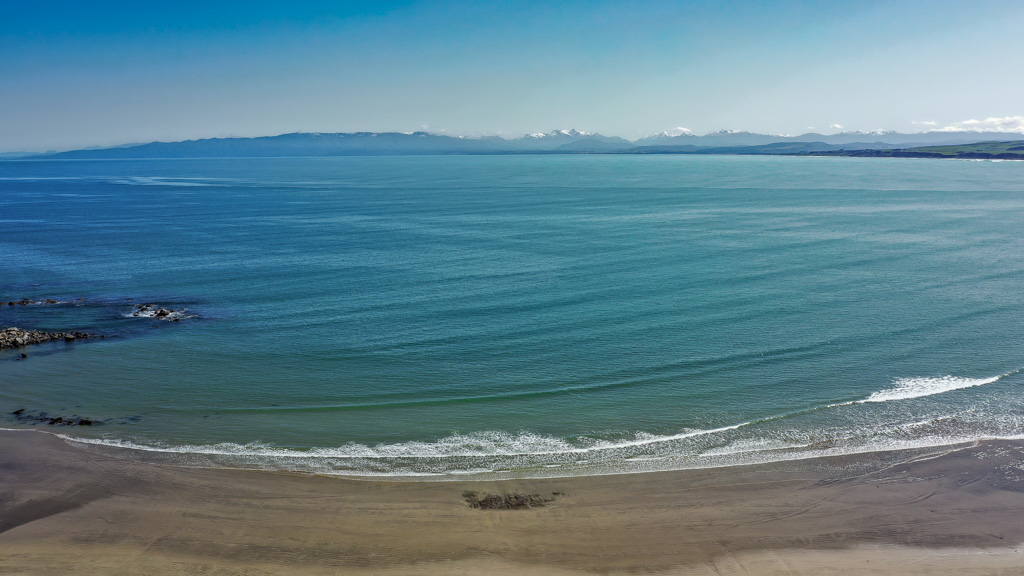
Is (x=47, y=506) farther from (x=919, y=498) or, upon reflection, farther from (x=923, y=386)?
(x=923, y=386)

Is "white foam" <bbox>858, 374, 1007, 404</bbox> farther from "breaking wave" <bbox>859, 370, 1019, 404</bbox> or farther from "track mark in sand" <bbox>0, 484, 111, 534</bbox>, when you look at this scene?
"track mark in sand" <bbox>0, 484, 111, 534</bbox>

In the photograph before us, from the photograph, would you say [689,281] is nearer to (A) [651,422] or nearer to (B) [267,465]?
(A) [651,422]

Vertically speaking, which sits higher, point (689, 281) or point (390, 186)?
point (390, 186)

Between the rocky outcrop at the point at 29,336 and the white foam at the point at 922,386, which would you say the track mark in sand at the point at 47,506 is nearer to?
the rocky outcrop at the point at 29,336

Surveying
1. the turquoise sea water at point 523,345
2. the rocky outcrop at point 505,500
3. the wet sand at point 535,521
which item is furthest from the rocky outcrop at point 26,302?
the rocky outcrop at point 505,500

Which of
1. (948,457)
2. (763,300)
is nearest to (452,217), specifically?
(763,300)

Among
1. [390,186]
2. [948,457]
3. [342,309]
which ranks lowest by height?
[948,457]

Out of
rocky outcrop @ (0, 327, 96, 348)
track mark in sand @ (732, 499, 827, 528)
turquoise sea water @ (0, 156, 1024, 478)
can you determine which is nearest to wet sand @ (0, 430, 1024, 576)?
track mark in sand @ (732, 499, 827, 528)
